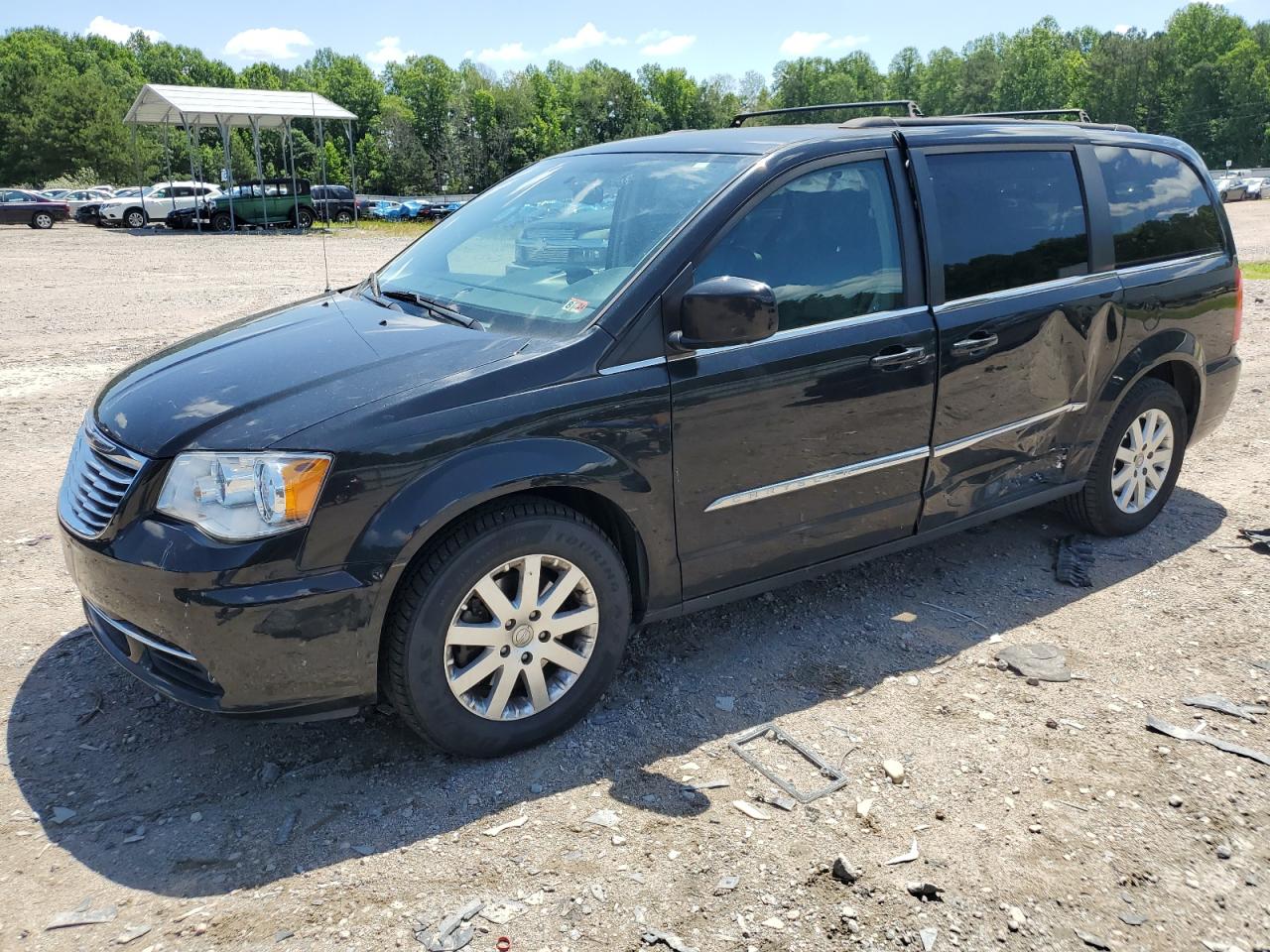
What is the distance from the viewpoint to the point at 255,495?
2.89 metres

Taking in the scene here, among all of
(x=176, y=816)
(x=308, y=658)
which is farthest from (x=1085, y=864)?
(x=176, y=816)

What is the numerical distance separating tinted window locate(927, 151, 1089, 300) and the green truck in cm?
3395


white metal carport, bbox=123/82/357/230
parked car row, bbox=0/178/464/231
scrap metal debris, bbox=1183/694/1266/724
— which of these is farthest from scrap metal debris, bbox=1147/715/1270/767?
parked car row, bbox=0/178/464/231

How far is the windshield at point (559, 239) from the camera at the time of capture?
358 centimetres

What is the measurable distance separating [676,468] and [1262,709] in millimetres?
2288

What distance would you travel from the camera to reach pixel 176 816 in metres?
3.09

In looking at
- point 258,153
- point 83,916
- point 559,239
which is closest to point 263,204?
point 258,153

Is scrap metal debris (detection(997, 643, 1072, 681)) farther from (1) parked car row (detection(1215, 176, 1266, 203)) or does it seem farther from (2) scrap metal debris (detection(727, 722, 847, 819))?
(1) parked car row (detection(1215, 176, 1266, 203))

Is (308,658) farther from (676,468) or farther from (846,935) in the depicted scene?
(846,935)

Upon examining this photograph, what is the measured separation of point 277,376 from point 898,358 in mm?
2247

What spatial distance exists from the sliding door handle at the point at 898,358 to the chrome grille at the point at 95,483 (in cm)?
255

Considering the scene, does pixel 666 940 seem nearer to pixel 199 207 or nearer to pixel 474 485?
pixel 474 485

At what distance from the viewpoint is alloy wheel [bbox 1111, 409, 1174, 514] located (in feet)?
16.8

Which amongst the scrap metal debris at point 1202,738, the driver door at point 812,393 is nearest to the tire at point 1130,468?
the driver door at point 812,393
